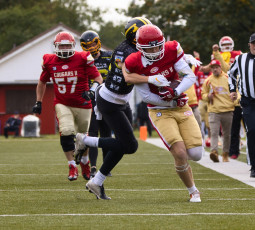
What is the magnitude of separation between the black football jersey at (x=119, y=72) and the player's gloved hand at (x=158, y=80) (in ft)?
1.58

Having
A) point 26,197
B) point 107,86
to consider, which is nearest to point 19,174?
point 26,197

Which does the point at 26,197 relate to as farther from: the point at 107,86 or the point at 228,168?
the point at 228,168

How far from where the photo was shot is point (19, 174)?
10844mm

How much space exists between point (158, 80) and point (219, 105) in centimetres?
611

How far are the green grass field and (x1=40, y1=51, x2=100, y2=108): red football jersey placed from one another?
1.07m

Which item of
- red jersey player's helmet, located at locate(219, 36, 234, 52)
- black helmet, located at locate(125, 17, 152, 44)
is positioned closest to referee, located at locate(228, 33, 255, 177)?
black helmet, located at locate(125, 17, 152, 44)

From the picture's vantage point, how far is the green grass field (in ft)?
19.7

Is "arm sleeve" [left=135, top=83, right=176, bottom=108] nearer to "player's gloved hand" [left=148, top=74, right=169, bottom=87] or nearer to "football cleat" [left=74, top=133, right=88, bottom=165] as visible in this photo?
"player's gloved hand" [left=148, top=74, right=169, bottom=87]

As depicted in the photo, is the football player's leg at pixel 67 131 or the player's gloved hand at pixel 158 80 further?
the football player's leg at pixel 67 131

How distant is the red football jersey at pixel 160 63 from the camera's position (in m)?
7.13

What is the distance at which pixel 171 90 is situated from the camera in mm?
7012

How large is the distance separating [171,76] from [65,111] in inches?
105

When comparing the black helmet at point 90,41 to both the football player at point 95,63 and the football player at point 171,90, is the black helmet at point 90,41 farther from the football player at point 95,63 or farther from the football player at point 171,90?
the football player at point 171,90

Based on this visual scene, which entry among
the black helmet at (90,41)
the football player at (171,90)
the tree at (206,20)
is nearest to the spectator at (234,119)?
the black helmet at (90,41)
